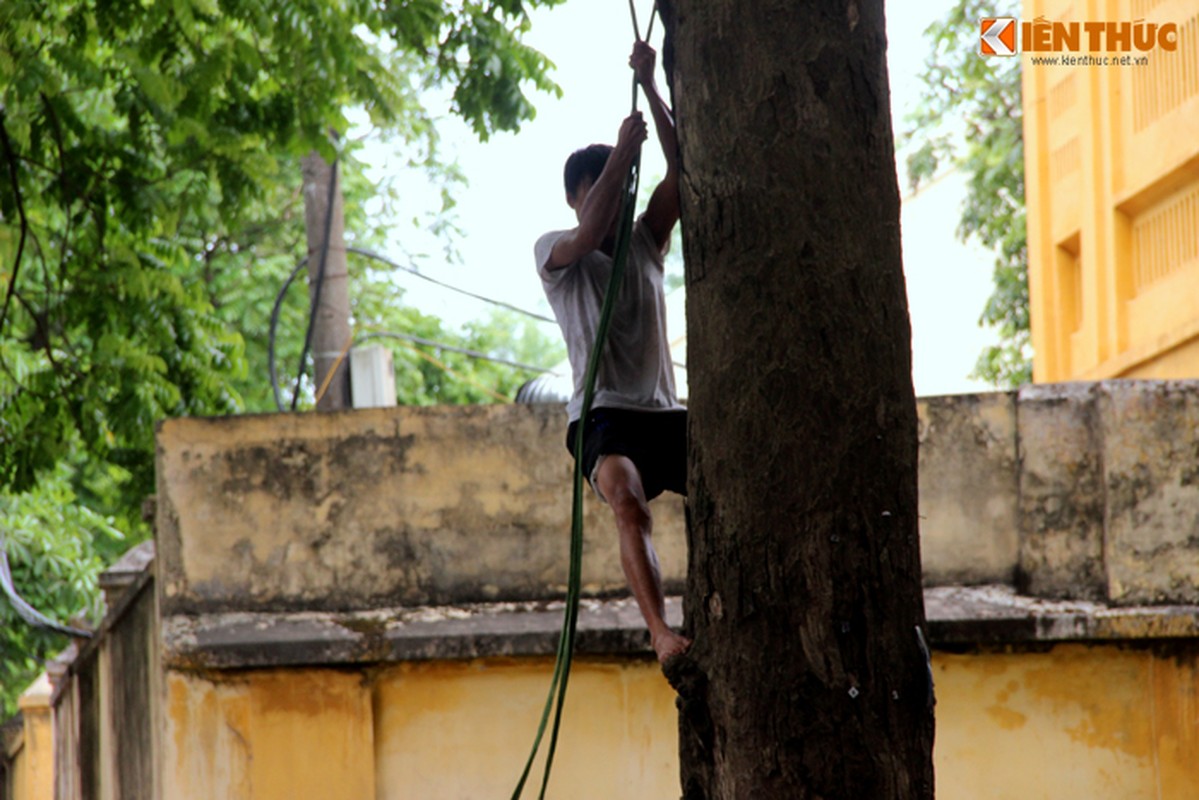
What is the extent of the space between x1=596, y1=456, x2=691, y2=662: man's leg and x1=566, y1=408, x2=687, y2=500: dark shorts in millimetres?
38

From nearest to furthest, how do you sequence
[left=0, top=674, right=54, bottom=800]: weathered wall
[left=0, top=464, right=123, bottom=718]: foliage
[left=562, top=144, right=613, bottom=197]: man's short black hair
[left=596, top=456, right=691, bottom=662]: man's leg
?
[left=596, top=456, right=691, bottom=662]: man's leg
[left=562, top=144, right=613, bottom=197]: man's short black hair
[left=0, top=464, right=123, bottom=718]: foliage
[left=0, top=674, right=54, bottom=800]: weathered wall

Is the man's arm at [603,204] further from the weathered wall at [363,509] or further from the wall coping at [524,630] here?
the weathered wall at [363,509]

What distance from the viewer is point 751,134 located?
285 centimetres

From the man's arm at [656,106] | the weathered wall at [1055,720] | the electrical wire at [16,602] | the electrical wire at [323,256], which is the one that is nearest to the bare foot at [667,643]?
the man's arm at [656,106]

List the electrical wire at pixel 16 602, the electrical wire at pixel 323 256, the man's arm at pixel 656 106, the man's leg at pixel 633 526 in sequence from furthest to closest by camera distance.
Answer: the electrical wire at pixel 16 602 → the electrical wire at pixel 323 256 → the man's leg at pixel 633 526 → the man's arm at pixel 656 106

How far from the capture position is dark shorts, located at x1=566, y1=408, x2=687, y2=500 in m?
3.98

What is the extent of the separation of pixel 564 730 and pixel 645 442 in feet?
6.85

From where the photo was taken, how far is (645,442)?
402 centimetres

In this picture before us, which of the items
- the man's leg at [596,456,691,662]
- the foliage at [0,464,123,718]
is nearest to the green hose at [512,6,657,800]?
the man's leg at [596,456,691,662]

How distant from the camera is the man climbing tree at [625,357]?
390 cm

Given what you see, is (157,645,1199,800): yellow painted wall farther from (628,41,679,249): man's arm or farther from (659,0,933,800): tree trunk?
(659,0,933,800): tree trunk

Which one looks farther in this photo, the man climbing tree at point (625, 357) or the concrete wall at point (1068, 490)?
the concrete wall at point (1068, 490)

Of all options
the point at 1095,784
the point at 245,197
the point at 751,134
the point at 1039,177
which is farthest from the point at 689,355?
the point at 1039,177

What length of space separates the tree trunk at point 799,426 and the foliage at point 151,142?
481 centimetres
